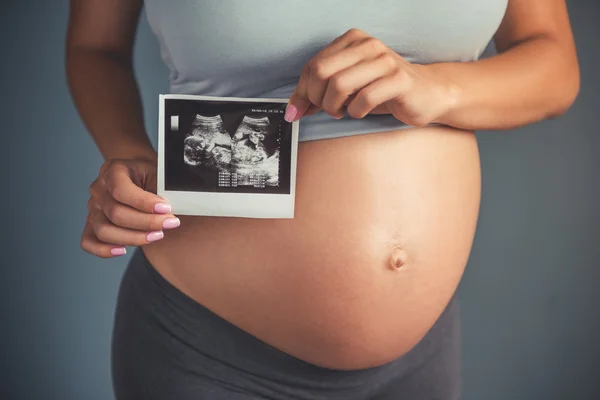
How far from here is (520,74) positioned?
0.91m

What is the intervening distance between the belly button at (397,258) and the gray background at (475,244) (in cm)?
83

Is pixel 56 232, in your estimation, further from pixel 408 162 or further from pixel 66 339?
pixel 408 162

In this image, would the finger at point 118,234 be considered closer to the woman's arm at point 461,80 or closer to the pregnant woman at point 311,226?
the pregnant woman at point 311,226

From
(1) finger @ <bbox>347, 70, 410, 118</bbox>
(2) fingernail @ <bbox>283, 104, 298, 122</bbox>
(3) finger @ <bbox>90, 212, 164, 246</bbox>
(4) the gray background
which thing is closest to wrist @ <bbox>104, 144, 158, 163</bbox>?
(3) finger @ <bbox>90, 212, 164, 246</bbox>

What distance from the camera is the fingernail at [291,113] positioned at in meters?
0.73

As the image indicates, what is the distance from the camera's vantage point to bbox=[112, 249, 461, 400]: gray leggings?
33.4 inches

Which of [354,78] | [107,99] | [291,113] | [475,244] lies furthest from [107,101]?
[475,244]

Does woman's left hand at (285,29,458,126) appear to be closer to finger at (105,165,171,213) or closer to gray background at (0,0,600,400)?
finger at (105,165,171,213)

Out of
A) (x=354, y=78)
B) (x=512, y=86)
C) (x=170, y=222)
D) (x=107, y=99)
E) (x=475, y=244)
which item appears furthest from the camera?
(x=475, y=244)

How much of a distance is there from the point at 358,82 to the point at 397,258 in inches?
11.4

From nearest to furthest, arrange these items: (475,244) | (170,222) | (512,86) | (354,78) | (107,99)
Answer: (354,78), (170,222), (512,86), (107,99), (475,244)

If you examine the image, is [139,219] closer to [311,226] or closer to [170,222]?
[170,222]

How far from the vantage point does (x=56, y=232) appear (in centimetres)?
158

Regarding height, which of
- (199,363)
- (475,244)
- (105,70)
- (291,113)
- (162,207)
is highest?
(105,70)
